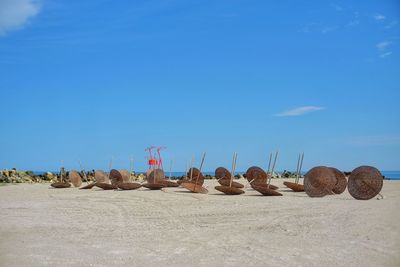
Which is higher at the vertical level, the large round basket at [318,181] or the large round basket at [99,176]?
the large round basket at [318,181]

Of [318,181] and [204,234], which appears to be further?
[318,181]

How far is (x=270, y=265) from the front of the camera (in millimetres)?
5824

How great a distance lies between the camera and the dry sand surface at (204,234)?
20.4ft

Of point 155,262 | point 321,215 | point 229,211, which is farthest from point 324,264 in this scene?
point 229,211

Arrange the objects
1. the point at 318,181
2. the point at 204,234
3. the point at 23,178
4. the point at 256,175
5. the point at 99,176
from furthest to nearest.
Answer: the point at 23,178 → the point at 99,176 → the point at 256,175 → the point at 318,181 → the point at 204,234

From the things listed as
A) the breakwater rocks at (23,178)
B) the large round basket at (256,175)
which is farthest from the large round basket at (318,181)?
the breakwater rocks at (23,178)

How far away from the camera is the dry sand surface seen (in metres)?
6.21

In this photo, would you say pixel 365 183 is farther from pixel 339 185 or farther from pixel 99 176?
pixel 99 176

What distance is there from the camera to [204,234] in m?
7.93

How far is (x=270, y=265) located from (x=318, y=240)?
1.73 m

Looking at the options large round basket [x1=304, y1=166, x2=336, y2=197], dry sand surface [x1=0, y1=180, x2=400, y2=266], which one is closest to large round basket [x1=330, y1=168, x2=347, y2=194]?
large round basket [x1=304, y1=166, x2=336, y2=197]

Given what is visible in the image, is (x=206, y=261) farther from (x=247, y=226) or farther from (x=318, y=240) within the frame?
(x=247, y=226)

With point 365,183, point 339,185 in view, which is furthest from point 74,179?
point 365,183

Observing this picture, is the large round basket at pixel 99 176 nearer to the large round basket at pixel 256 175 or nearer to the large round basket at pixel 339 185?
the large round basket at pixel 256 175
